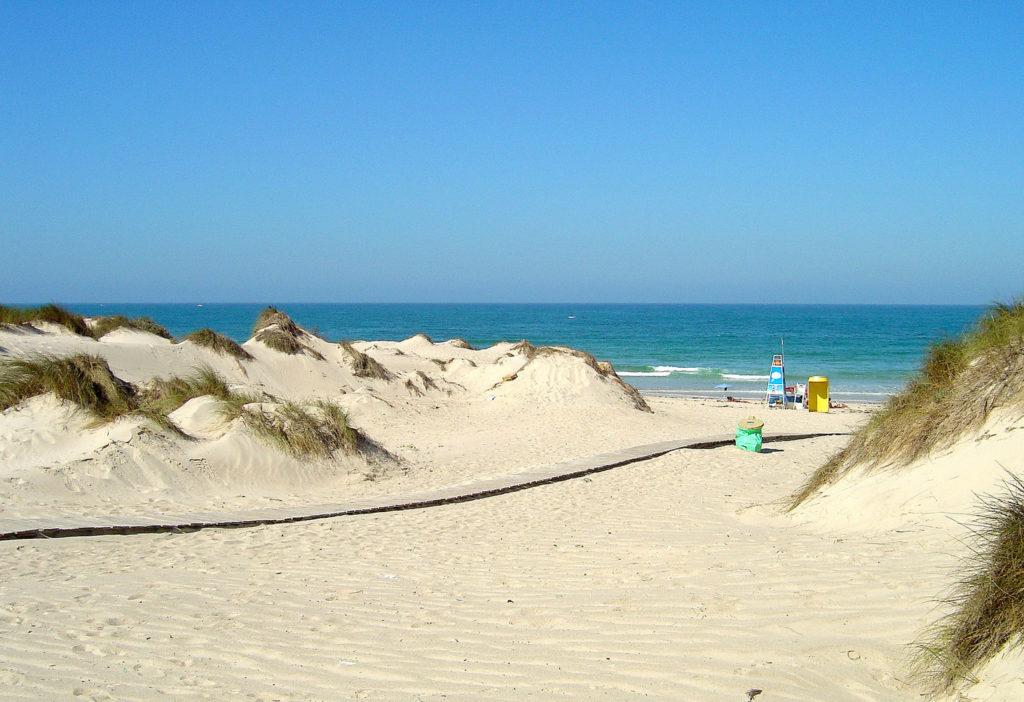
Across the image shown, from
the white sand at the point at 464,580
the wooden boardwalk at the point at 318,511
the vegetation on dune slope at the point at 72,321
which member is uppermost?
the vegetation on dune slope at the point at 72,321

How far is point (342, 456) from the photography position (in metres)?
12.0

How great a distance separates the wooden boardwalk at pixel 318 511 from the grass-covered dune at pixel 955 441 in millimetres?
3990

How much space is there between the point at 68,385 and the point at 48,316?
10.4 meters

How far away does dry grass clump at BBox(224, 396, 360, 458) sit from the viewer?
11.5 metres

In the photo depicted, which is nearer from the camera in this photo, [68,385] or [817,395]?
[68,385]

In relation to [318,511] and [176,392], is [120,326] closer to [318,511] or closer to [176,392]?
[176,392]

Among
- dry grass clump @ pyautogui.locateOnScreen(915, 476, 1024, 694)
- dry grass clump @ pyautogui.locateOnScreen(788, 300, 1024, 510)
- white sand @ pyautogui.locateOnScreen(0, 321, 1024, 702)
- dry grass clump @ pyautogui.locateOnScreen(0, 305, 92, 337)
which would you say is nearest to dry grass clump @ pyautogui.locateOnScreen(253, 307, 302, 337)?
dry grass clump @ pyautogui.locateOnScreen(0, 305, 92, 337)

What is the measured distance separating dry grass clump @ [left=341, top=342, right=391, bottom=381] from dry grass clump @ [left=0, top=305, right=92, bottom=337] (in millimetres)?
7157

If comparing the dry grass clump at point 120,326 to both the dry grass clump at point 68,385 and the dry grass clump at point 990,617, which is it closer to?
the dry grass clump at point 68,385

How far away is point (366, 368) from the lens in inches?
878

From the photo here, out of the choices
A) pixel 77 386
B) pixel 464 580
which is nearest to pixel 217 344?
pixel 77 386

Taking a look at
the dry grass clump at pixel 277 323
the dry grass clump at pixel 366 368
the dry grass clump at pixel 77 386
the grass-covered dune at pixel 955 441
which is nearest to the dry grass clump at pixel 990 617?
the grass-covered dune at pixel 955 441

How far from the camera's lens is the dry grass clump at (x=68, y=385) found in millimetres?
10820

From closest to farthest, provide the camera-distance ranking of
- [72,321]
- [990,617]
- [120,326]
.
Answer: [990,617], [72,321], [120,326]
